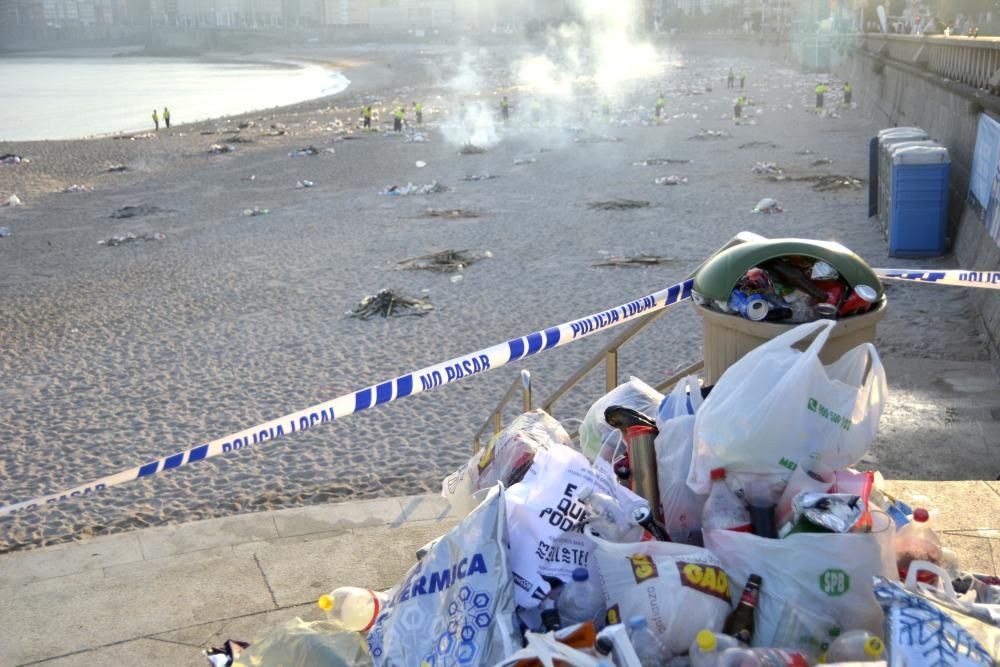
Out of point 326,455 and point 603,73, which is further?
point 603,73

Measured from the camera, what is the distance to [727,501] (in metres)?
2.89

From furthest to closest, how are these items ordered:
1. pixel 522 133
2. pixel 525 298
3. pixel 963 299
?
pixel 522 133, pixel 525 298, pixel 963 299

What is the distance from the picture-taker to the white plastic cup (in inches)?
111

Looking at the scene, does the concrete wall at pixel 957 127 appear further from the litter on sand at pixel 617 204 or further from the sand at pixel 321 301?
the litter on sand at pixel 617 204

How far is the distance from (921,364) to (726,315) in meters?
4.78

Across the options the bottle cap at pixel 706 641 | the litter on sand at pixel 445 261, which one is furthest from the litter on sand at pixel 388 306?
the bottle cap at pixel 706 641

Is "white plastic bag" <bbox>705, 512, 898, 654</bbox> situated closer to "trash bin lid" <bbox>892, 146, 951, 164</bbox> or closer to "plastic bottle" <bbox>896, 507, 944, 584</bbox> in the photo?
"plastic bottle" <bbox>896, 507, 944, 584</bbox>

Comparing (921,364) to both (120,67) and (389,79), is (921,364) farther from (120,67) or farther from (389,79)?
(120,67)

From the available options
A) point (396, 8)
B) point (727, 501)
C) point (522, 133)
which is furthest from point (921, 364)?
point (396, 8)

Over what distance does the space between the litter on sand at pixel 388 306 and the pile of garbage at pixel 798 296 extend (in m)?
6.74

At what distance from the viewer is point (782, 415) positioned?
9.29 ft

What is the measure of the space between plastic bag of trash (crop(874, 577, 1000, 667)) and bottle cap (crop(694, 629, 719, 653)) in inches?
16.0

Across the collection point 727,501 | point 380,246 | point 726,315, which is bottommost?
point 380,246

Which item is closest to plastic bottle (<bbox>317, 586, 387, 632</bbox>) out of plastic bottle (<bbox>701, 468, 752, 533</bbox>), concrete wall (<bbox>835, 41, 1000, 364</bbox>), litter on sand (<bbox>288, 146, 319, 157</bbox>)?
plastic bottle (<bbox>701, 468, 752, 533</bbox>)
